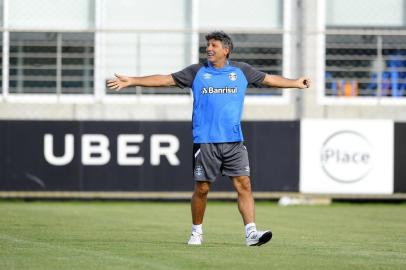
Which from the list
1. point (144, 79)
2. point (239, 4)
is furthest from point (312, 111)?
point (144, 79)

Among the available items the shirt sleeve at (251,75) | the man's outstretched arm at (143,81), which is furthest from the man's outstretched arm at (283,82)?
the man's outstretched arm at (143,81)

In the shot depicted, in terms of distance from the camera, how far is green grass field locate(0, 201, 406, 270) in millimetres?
8633

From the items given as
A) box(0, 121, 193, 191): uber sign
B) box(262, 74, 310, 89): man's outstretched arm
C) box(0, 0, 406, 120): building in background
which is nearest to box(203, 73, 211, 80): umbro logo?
box(262, 74, 310, 89): man's outstretched arm

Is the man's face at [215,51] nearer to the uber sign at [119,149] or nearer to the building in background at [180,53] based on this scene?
the uber sign at [119,149]

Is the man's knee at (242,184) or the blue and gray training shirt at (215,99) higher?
the blue and gray training shirt at (215,99)

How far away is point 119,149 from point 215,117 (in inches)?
293

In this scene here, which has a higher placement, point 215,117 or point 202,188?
point 215,117

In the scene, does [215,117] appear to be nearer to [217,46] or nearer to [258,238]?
[217,46]

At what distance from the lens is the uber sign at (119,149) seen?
1747cm

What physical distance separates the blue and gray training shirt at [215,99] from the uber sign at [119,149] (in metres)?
7.26

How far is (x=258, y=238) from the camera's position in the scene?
991cm

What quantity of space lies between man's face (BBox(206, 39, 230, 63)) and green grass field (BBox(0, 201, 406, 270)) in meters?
1.62

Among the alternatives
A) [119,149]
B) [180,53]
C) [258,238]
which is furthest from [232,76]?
[180,53]

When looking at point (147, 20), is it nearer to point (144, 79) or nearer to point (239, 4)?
point (239, 4)
